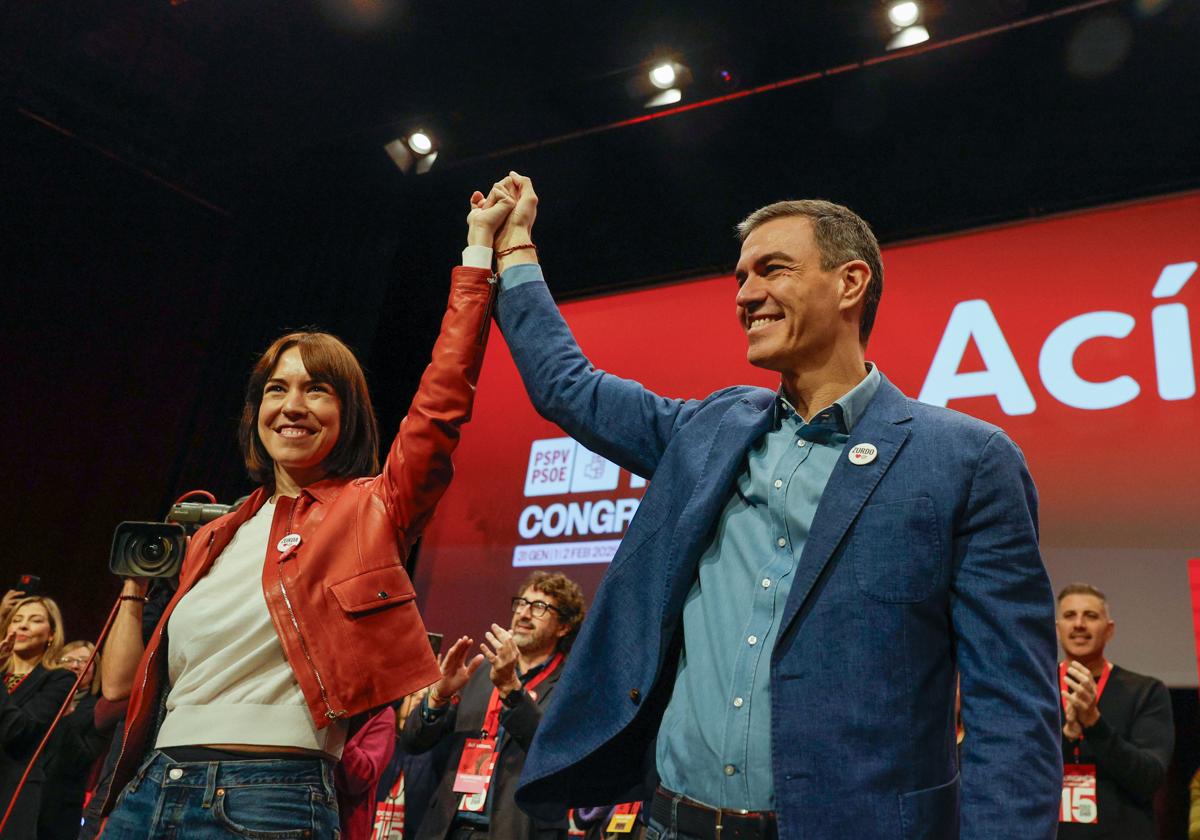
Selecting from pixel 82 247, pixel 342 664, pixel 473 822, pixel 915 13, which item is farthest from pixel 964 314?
pixel 82 247

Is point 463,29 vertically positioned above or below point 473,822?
above

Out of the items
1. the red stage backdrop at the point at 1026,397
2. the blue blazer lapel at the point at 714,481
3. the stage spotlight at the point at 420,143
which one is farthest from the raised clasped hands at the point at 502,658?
the stage spotlight at the point at 420,143

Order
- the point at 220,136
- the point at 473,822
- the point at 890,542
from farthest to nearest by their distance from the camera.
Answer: the point at 220,136, the point at 473,822, the point at 890,542

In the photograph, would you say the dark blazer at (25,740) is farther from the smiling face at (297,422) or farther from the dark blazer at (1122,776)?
the dark blazer at (1122,776)

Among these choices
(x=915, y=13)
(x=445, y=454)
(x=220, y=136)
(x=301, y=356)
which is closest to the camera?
(x=445, y=454)

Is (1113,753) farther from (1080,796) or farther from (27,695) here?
(27,695)

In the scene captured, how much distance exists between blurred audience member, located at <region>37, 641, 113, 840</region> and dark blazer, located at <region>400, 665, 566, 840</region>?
1.39 m

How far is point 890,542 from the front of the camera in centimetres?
138

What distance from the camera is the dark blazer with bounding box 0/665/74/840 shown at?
415 cm

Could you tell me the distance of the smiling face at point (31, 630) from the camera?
186 inches

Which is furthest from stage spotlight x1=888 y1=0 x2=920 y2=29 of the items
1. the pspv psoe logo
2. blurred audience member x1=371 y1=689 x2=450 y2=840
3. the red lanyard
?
blurred audience member x1=371 y1=689 x2=450 y2=840

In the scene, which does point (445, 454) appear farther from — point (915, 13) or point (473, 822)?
point (915, 13)

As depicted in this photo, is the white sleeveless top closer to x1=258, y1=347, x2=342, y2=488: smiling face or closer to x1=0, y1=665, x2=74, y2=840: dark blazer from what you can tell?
x1=258, y1=347, x2=342, y2=488: smiling face

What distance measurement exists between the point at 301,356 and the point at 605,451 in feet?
2.37
